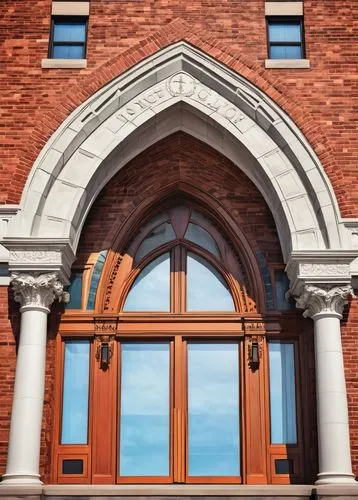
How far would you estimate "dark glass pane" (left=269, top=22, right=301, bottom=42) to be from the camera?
46.1ft

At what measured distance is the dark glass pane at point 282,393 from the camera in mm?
12633

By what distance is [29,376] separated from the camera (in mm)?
11648

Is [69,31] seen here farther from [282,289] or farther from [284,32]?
[282,289]

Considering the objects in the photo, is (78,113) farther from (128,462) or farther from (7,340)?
(128,462)

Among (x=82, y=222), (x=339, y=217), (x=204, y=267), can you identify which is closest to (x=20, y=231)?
(x=82, y=222)

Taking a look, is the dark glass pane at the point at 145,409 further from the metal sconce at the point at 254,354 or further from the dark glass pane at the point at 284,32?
the dark glass pane at the point at 284,32

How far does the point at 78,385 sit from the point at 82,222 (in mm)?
2488

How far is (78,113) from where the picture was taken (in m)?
13.1

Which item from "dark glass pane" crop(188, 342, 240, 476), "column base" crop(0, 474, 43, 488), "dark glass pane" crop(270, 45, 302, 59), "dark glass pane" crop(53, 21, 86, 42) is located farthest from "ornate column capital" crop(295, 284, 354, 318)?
"dark glass pane" crop(53, 21, 86, 42)

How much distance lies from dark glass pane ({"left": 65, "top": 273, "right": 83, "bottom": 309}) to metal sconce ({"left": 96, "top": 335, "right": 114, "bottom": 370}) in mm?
679

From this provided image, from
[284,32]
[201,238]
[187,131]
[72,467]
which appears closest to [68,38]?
[187,131]

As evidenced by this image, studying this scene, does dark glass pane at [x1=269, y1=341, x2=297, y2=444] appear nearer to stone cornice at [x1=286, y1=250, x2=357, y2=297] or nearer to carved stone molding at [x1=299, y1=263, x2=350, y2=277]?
stone cornice at [x1=286, y1=250, x2=357, y2=297]

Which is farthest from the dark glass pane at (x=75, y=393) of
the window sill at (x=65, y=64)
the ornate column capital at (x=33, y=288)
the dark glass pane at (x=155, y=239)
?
the window sill at (x=65, y=64)

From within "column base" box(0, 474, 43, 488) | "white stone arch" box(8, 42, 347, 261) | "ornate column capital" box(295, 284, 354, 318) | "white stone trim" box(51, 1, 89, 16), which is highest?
"white stone trim" box(51, 1, 89, 16)
